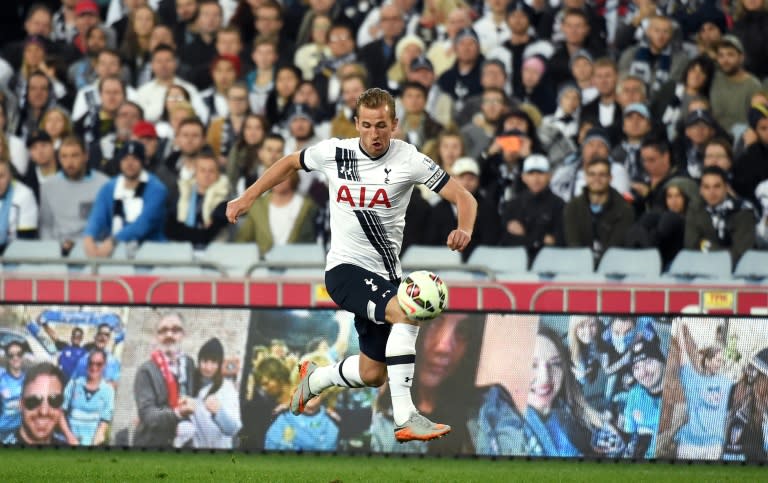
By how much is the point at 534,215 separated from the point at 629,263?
1350 millimetres

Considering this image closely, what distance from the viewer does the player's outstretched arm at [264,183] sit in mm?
9195

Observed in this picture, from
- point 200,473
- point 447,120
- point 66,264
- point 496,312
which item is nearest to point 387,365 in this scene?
point 200,473

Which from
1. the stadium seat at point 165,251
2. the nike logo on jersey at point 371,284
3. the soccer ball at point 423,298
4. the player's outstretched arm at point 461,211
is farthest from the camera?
the stadium seat at point 165,251

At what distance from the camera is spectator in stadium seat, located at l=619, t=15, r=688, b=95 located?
17750mm

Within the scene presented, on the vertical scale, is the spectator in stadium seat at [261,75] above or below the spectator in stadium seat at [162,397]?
above

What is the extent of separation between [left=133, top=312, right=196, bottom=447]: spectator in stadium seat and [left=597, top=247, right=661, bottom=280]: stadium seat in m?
4.85

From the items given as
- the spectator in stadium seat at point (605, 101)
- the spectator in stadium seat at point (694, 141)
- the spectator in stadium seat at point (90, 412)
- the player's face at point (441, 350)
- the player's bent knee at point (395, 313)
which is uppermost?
the spectator in stadium seat at point (605, 101)

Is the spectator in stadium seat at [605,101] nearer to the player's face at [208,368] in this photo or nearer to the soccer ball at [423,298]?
the player's face at [208,368]

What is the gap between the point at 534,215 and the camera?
632 inches

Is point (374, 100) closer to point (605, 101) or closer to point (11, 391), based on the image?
point (11, 391)

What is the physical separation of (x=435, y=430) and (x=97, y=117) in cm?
1089

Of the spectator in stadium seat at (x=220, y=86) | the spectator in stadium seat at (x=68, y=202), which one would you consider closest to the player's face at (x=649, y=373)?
the spectator in stadium seat at (x=68, y=202)

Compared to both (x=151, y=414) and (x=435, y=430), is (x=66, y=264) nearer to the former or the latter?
(x=151, y=414)

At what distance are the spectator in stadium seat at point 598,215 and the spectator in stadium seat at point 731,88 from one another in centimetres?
222
